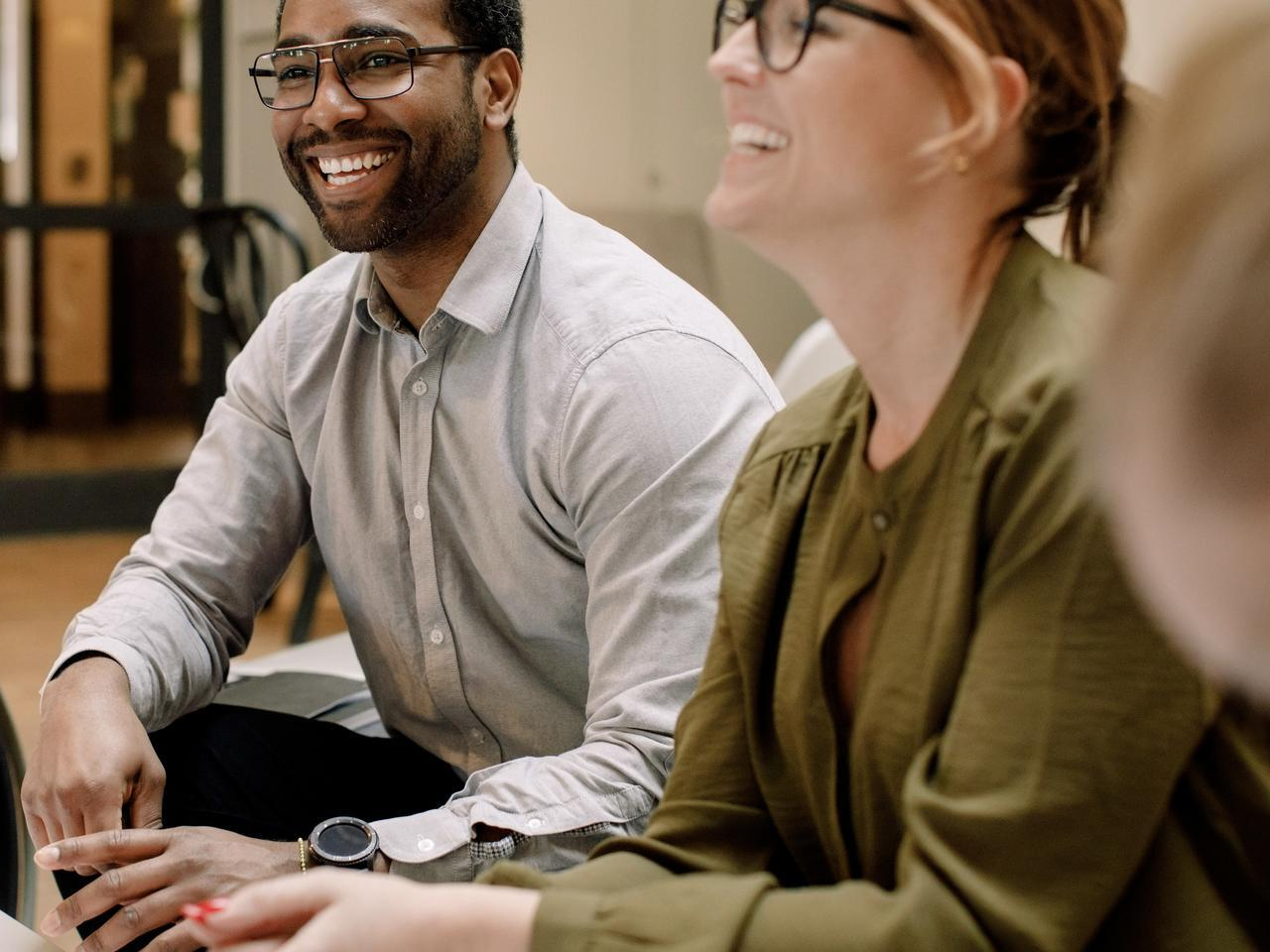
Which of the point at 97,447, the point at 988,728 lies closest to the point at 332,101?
the point at 988,728

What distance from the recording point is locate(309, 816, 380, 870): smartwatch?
1.22 meters

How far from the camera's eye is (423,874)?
48.3 inches

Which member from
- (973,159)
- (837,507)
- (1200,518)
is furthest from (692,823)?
(1200,518)

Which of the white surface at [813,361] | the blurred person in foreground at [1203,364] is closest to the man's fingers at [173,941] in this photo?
the blurred person in foreground at [1203,364]

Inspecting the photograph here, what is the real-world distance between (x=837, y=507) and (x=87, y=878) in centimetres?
86

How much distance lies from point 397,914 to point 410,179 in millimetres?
919

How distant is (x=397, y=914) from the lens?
0.77 m

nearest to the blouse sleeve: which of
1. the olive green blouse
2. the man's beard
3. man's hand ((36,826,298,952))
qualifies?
the olive green blouse

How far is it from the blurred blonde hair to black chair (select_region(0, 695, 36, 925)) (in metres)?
1.51

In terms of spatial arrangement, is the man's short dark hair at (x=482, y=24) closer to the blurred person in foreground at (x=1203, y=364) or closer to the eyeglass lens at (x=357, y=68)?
the eyeglass lens at (x=357, y=68)

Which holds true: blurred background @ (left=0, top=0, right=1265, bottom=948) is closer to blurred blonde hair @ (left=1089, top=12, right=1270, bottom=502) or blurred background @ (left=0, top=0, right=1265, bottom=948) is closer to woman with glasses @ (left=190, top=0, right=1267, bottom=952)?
woman with glasses @ (left=190, top=0, right=1267, bottom=952)

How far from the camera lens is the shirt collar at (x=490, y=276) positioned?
57.4 inches

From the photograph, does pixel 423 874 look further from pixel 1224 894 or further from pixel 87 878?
pixel 1224 894

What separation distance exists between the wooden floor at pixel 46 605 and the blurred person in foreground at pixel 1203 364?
3039mm
